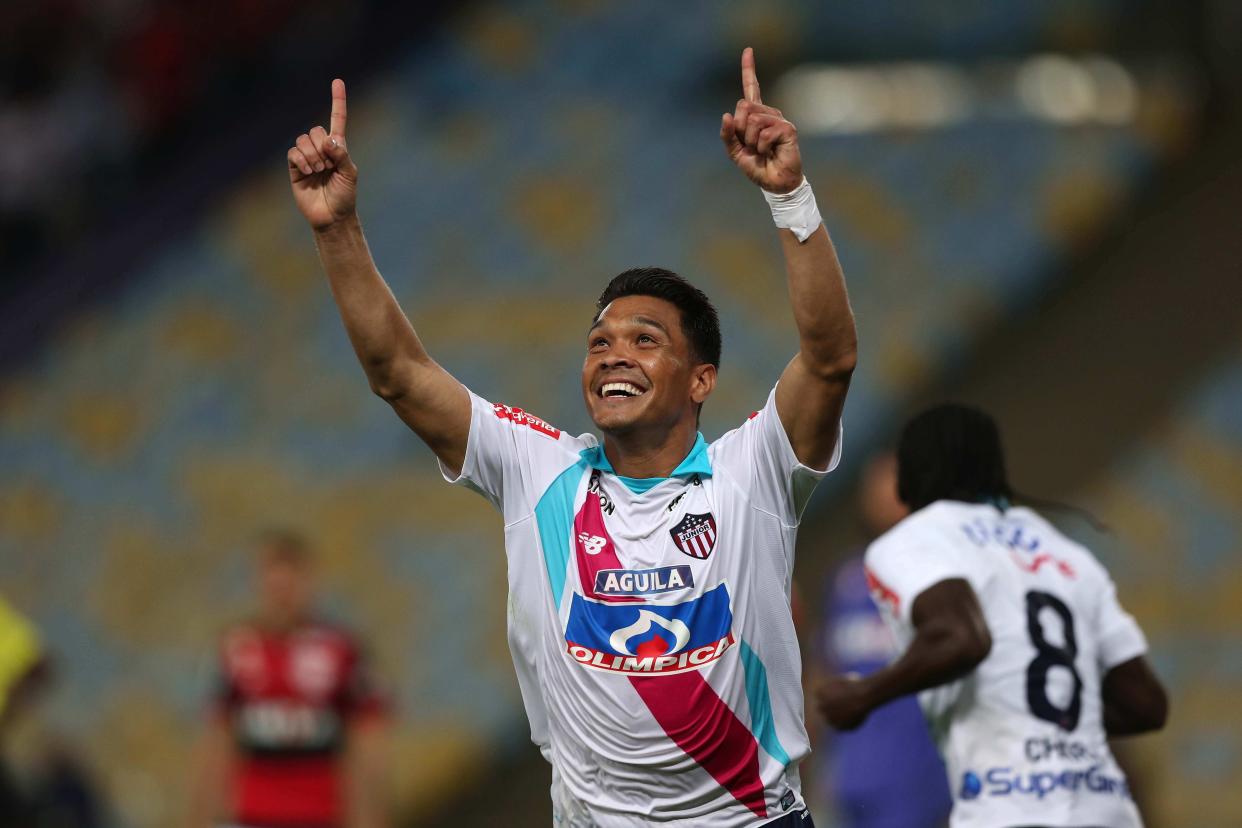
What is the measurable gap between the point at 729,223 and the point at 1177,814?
17.9 ft

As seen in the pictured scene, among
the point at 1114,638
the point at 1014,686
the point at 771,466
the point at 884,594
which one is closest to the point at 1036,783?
the point at 1014,686

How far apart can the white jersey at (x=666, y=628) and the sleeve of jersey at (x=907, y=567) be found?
885 millimetres

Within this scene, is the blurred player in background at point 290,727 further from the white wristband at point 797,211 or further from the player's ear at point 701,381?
the white wristband at point 797,211

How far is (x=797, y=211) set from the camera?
381 cm

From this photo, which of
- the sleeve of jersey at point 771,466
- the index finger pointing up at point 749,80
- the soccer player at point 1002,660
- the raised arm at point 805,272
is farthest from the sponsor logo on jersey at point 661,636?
the index finger pointing up at point 749,80

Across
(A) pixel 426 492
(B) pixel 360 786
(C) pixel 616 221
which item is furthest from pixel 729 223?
(B) pixel 360 786

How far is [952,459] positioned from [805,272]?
64.1 inches

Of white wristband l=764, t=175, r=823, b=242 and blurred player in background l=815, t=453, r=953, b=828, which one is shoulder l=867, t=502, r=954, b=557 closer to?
white wristband l=764, t=175, r=823, b=242

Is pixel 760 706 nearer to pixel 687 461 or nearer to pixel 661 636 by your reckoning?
pixel 661 636

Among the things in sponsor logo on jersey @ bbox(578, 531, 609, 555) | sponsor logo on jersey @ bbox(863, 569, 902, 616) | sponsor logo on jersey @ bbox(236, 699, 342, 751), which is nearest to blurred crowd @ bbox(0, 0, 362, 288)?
sponsor logo on jersey @ bbox(236, 699, 342, 751)

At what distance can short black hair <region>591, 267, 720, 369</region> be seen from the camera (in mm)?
4250

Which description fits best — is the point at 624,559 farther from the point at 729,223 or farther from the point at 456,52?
the point at 456,52

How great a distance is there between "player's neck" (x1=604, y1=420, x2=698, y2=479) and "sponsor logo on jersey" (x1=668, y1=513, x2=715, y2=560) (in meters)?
0.18

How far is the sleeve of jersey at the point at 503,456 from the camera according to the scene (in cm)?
416
